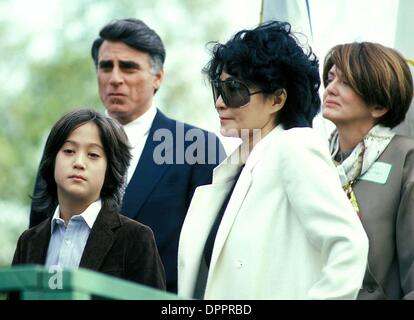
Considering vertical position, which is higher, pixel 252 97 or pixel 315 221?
pixel 252 97

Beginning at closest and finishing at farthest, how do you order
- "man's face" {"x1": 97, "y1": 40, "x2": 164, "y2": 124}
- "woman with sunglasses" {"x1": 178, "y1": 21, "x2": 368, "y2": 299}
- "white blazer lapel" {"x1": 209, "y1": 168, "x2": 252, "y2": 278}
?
"woman with sunglasses" {"x1": 178, "y1": 21, "x2": 368, "y2": 299}
"white blazer lapel" {"x1": 209, "y1": 168, "x2": 252, "y2": 278}
"man's face" {"x1": 97, "y1": 40, "x2": 164, "y2": 124}

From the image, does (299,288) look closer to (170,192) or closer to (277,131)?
(277,131)

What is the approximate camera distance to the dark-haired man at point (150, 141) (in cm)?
780

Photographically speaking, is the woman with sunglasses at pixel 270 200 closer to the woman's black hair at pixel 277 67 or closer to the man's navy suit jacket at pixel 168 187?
the woman's black hair at pixel 277 67

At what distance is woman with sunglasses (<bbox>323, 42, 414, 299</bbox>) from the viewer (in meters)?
6.81

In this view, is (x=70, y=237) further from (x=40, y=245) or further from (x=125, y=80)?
(x=125, y=80)

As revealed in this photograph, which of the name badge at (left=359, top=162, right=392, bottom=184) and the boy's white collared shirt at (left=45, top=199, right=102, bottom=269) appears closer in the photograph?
the boy's white collared shirt at (left=45, top=199, right=102, bottom=269)

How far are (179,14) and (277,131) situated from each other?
16.3 m

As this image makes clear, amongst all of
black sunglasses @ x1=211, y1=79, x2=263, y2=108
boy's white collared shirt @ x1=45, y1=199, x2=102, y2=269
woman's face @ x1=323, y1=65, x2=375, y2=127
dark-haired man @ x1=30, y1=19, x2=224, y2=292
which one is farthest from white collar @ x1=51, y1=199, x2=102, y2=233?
woman's face @ x1=323, y1=65, x2=375, y2=127

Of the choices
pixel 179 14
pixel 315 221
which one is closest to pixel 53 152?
pixel 315 221

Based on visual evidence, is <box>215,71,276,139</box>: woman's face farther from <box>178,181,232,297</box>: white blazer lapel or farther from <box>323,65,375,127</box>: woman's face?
<box>323,65,375,127</box>: woman's face

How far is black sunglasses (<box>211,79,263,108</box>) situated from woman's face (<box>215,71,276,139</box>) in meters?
0.02

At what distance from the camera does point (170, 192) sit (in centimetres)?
791

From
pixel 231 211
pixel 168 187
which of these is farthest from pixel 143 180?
pixel 231 211
